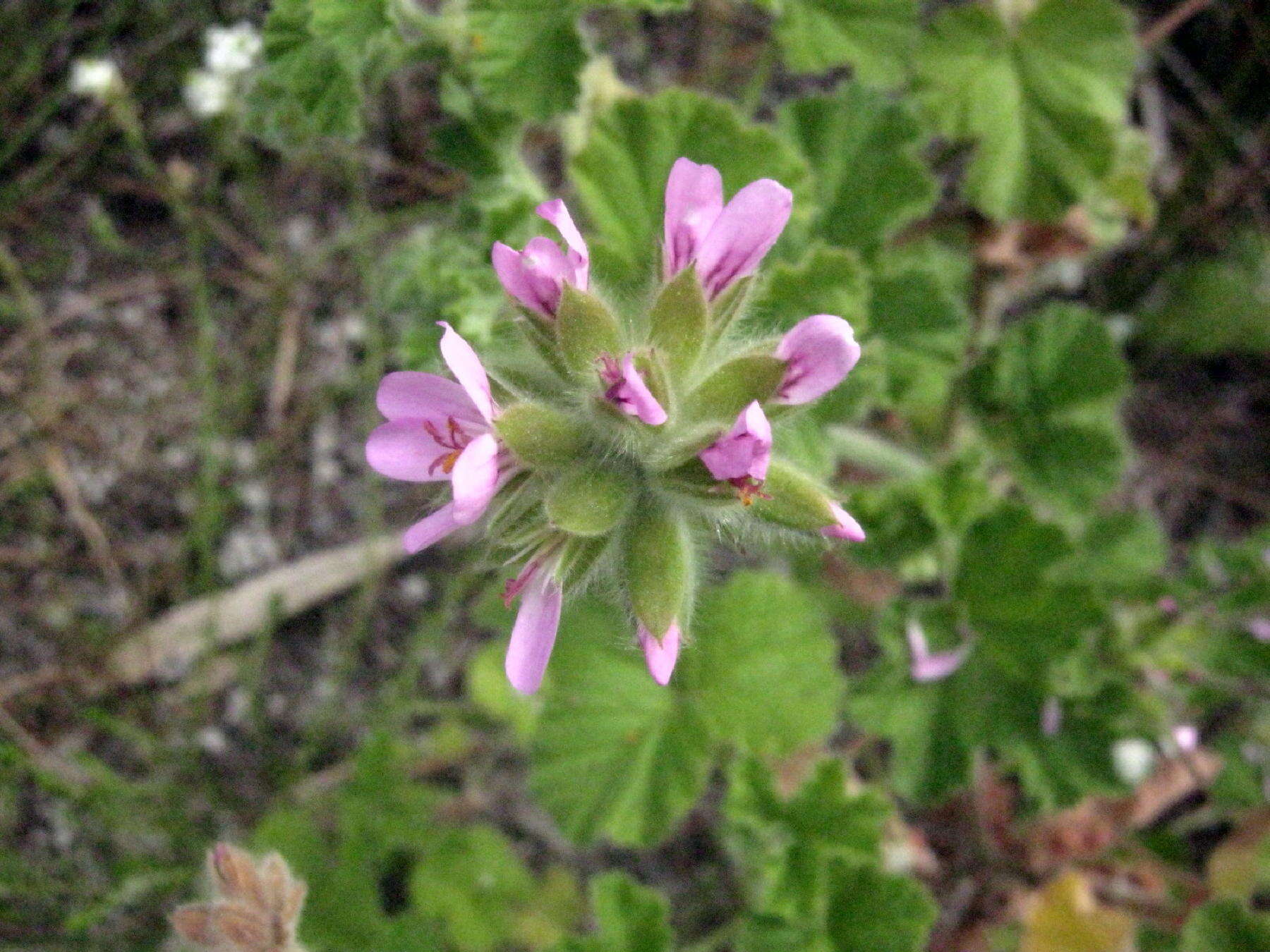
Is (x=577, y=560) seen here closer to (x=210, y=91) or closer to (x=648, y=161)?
(x=648, y=161)

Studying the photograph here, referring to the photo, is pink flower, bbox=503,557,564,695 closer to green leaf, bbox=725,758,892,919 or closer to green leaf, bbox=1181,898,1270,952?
green leaf, bbox=725,758,892,919

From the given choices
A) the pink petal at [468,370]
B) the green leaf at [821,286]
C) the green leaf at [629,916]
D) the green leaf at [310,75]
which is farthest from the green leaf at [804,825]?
the green leaf at [310,75]

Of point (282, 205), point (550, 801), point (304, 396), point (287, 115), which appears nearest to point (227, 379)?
point (304, 396)

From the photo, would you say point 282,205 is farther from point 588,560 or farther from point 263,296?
point 588,560

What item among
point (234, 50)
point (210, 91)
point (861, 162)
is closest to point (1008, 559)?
point (861, 162)

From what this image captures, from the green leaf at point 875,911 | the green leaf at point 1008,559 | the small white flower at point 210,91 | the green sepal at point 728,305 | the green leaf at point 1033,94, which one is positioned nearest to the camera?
the green sepal at point 728,305

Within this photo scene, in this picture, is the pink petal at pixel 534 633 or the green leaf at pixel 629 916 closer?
the pink petal at pixel 534 633

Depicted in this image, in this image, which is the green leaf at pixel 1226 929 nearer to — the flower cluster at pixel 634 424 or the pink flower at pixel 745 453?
the flower cluster at pixel 634 424
